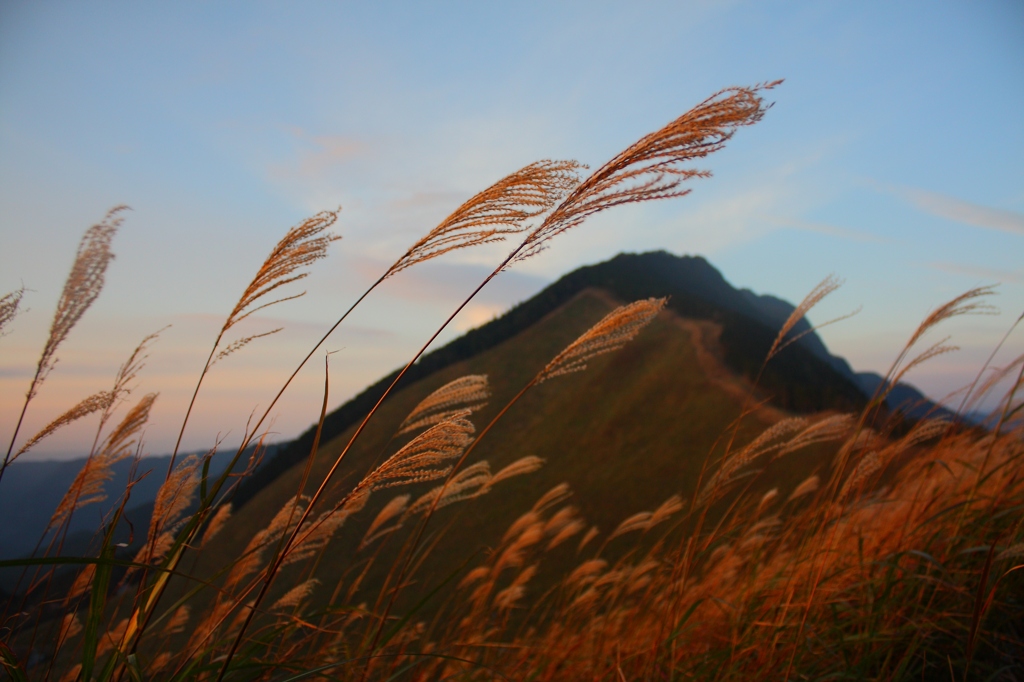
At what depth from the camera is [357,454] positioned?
21.8 m

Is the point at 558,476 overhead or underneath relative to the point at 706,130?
underneath

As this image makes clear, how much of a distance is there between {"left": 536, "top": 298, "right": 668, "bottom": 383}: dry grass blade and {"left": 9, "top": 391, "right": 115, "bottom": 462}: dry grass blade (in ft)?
4.18

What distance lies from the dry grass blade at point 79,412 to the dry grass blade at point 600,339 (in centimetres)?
127

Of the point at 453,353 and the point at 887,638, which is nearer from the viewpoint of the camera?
the point at 887,638

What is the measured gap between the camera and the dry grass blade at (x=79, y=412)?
5.30 feet

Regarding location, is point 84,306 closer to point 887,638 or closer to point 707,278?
point 887,638

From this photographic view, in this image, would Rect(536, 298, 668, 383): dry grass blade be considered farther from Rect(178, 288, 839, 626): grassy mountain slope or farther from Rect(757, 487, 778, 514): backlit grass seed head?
Rect(178, 288, 839, 626): grassy mountain slope

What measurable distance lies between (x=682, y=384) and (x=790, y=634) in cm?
1741

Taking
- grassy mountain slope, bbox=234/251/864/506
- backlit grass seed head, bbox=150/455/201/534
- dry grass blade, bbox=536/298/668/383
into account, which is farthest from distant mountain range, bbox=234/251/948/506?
dry grass blade, bbox=536/298/668/383

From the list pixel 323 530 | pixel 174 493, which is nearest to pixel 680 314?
pixel 323 530

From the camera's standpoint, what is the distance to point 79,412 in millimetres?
1695

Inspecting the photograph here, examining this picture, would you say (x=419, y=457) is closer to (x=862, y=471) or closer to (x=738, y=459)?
(x=738, y=459)

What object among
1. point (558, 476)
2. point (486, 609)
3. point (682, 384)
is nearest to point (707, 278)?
point (682, 384)

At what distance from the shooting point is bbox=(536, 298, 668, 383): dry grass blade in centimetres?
133
